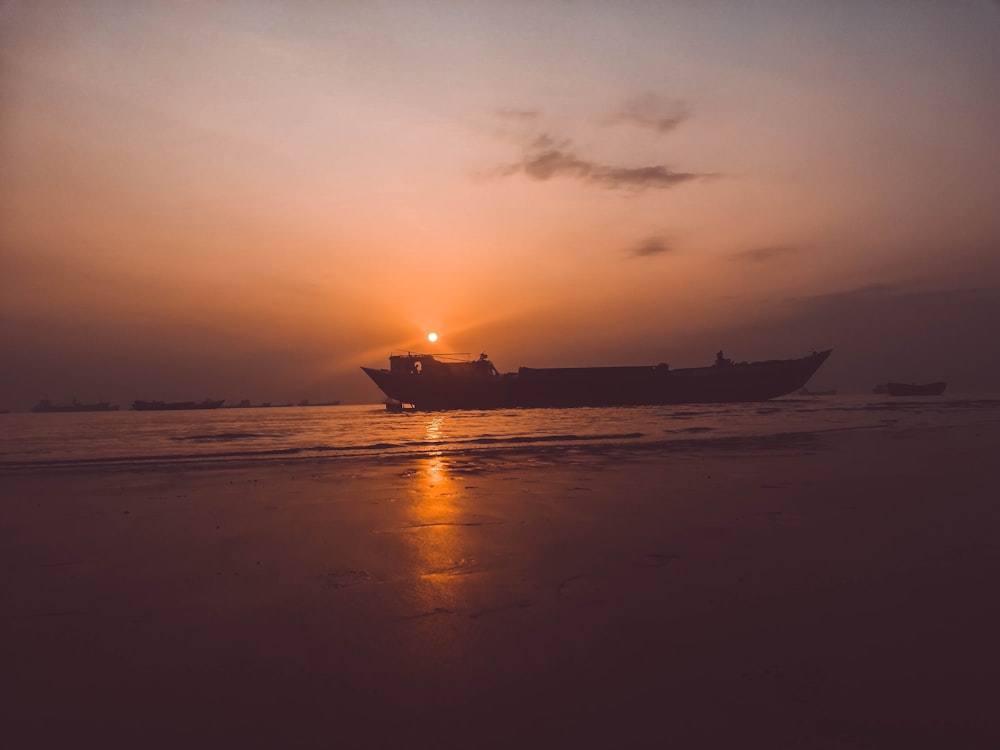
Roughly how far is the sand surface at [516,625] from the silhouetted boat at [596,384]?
6176 centimetres

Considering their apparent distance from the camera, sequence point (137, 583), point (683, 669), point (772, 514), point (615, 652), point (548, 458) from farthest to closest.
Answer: point (548, 458)
point (772, 514)
point (137, 583)
point (615, 652)
point (683, 669)

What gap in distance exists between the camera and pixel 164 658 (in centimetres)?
346

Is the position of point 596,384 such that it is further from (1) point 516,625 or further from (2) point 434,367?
(1) point 516,625

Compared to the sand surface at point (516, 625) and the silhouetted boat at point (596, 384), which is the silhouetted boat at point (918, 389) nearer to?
the silhouetted boat at point (596, 384)

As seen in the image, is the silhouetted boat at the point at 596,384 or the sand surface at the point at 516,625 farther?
the silhouetted boat at the point at 596,384

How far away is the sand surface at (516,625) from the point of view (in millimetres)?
2660

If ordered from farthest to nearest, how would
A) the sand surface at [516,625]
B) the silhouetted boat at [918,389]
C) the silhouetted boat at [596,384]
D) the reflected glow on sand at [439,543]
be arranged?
the silhouetted boat at [918,389]
the silhouetted boat at [596,384]
the reflected glow on sand at [439,543]
the sand surface at [516,625]

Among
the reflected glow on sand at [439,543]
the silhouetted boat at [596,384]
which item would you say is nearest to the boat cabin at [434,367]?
the silhouetted boat at [596,384]

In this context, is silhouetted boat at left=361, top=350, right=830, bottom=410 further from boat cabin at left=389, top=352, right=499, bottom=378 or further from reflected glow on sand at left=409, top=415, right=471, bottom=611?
reflected glow on sand at left=409, top=415, right=471, bottom=611

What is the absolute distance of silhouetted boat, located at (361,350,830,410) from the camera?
69.4 meters

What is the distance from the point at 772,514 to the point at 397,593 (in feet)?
15.7

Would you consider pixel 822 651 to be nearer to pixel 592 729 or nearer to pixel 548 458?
pixel 592 729

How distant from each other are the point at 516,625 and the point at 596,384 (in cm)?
6685

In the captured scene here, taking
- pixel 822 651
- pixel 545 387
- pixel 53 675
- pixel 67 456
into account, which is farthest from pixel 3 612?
pixel 545 387
